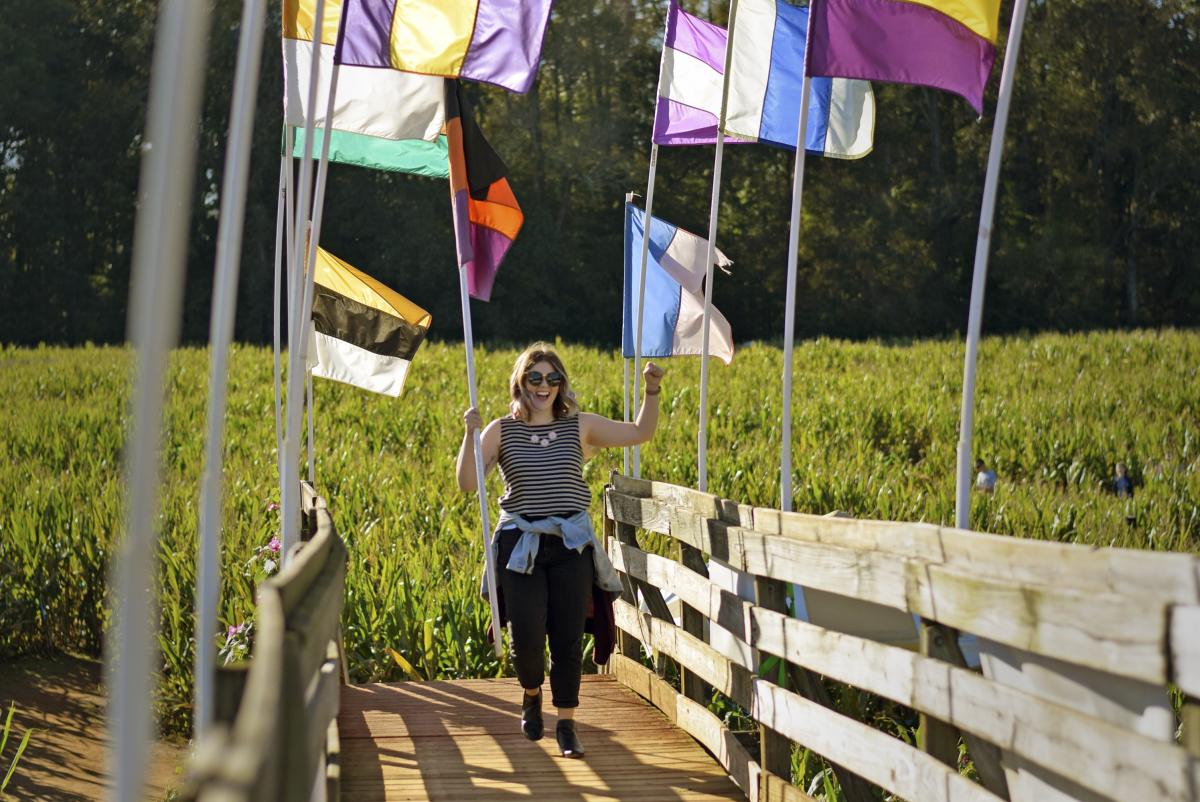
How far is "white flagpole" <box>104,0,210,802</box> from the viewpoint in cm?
224

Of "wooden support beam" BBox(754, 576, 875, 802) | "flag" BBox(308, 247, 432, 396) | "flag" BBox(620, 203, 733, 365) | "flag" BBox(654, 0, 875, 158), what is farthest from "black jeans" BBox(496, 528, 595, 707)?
"flag" BBox(654, 0, 875, 158)

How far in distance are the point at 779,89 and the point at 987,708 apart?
589 centimetres

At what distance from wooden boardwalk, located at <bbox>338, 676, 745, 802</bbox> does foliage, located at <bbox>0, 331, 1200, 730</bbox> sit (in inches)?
42.7

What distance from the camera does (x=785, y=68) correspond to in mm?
8820

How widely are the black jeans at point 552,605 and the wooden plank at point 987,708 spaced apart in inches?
24.8

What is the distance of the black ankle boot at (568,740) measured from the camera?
5.95 meters

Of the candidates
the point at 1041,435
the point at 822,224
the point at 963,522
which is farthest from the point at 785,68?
the point at 822,224

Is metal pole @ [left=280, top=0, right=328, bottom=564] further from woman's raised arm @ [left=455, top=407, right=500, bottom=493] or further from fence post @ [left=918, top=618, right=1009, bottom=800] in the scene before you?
fence post @ [left=918, top=618, right=1009, bottom=800]

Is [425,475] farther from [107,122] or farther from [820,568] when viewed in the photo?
[107,122]

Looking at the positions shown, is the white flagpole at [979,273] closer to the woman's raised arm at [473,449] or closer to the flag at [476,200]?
the woman's raised arm at [473,449]

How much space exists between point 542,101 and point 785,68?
43.7 meters

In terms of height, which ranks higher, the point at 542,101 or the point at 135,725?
the point at 542,101

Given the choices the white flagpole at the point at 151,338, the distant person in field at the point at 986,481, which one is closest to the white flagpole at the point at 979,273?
the white flagpole at the point at 151,338

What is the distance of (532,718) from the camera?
6.19 meters
